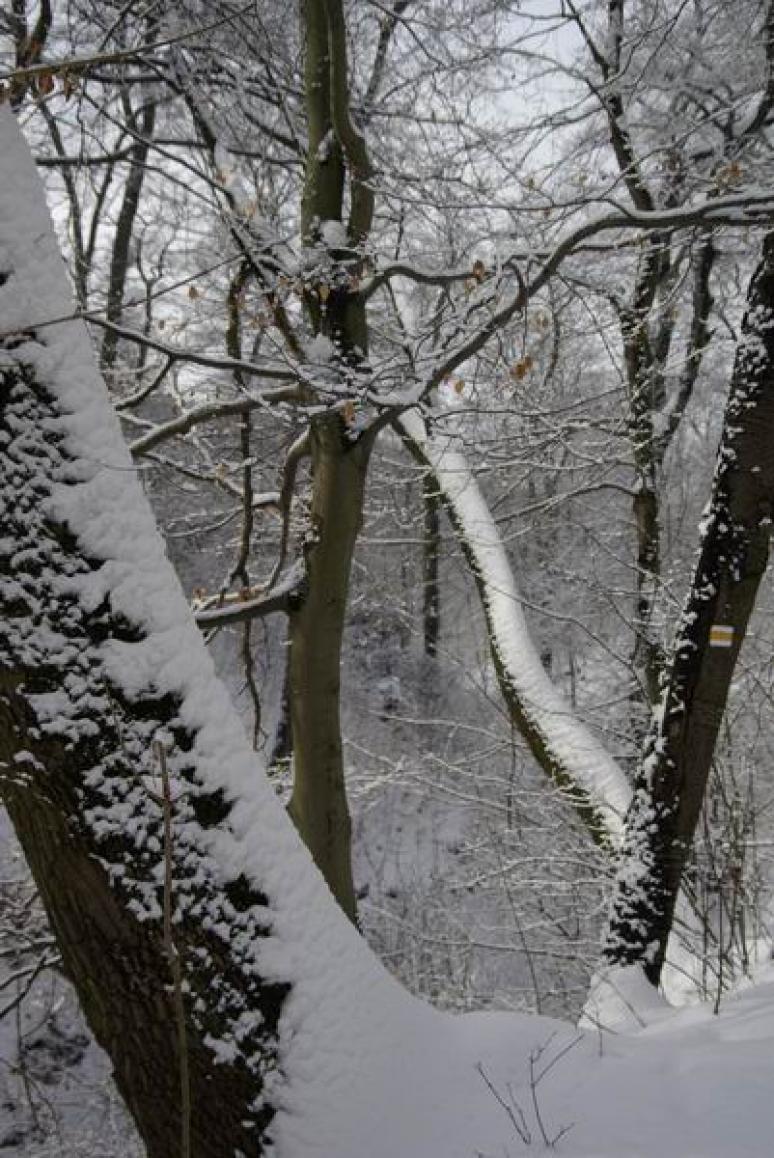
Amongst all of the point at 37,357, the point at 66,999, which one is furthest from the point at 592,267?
the point at 66,999

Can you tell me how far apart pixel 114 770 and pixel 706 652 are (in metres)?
2.45

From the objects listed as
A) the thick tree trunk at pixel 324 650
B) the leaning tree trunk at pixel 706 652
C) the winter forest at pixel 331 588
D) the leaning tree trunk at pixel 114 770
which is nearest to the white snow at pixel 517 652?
the winter forest at pixel 331 588

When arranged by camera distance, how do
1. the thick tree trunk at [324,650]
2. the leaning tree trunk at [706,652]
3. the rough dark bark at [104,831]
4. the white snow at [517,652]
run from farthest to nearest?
the white snow at [517,652], the thick tree trunk at [324,650], the leaning tree trunk at [706,652], the rough dark bark at [104,831]

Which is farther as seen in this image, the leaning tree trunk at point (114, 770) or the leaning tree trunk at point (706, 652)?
the leaning tree trunk at point (706, 652)

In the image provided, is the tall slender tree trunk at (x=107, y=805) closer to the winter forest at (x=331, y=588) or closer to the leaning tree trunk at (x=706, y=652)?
the winter forest at (x=331, y=588)

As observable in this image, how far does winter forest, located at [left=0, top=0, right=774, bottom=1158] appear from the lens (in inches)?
61.2

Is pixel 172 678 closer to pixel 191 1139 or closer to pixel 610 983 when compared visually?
pixel 191 1139

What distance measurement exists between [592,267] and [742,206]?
3317 millimetres

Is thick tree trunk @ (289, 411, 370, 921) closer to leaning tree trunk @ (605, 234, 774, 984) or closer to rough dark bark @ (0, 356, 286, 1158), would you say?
leaning tree trunk @ (605, 234, 774, 984)

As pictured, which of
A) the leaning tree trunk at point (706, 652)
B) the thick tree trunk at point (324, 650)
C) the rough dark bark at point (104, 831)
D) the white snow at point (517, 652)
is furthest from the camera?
the white snow at point (517, 652)

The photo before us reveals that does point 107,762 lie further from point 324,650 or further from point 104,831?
point 324,650

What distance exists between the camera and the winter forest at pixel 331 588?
155 centimetres

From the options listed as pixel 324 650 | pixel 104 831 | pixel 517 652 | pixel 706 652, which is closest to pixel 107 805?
pixel 104 831

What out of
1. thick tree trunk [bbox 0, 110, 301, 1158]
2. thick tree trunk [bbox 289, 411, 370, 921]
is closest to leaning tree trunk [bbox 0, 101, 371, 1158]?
thick tree trunk [bbox 0, 110, 301, 1158]
